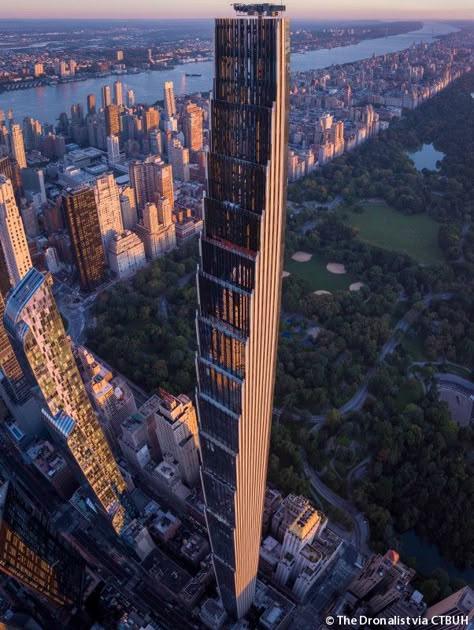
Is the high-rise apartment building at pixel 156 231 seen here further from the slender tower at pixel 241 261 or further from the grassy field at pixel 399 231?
the slender tower at pixel 241 261

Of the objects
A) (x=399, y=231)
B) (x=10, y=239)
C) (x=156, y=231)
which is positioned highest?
(x=10, y=239)

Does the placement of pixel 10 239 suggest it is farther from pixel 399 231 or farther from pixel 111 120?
pixel 111 120

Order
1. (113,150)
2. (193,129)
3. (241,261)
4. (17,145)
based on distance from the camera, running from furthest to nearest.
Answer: (193,129) < (113,150) < (17,145) < (241,261)

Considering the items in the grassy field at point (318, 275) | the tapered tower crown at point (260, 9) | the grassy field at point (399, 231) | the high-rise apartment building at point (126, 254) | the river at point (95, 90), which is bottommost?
the grassy field at point (318, 275)

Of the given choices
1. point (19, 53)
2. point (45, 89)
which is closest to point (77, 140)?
point (45, 89)

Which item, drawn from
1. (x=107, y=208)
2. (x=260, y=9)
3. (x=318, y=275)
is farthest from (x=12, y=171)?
(x=260, y=9)

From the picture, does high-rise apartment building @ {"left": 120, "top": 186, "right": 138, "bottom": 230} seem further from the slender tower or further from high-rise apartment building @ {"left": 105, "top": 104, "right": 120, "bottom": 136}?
the slender tower

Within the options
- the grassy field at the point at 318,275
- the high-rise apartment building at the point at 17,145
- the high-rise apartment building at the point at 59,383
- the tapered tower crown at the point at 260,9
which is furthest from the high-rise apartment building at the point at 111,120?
the tapered tower crown at the point at 260,9
